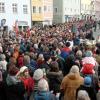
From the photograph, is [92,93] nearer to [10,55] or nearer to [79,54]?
[79,54]

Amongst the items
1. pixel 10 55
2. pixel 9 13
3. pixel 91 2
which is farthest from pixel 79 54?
pixel 91 2

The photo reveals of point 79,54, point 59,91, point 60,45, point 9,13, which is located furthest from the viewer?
point 9,13

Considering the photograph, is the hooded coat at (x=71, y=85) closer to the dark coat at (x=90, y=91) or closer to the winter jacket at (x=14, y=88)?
the dark coat at (x=90, y=91)

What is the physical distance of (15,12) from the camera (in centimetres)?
6247

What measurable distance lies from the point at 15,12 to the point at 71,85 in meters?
50.8

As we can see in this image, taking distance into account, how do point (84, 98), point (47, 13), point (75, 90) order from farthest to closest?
point (47, 13), point (75, 90), point (84, 98)

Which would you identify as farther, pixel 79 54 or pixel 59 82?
pixel 79 54

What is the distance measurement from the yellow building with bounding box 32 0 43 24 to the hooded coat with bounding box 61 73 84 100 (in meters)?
56.9

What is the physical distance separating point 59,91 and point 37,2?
58.7 m

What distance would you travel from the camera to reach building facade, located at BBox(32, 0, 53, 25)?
229 ft

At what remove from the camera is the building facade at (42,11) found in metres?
69.9

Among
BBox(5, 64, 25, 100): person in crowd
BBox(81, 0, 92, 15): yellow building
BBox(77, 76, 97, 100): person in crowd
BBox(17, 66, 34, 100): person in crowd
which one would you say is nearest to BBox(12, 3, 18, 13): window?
BBox(81, 0, 92, 15): yellow building

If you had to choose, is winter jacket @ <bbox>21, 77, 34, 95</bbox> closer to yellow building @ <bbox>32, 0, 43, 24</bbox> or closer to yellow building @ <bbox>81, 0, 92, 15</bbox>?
yellow building @ <bbox>32, 0, 43, 24</bbox>

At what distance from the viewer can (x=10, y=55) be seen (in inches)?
754
